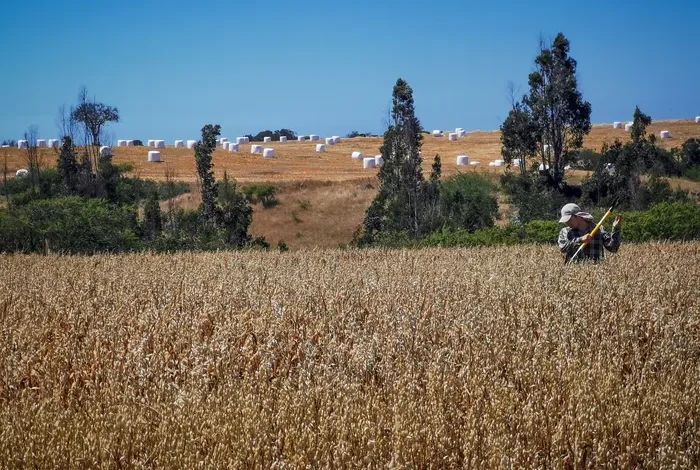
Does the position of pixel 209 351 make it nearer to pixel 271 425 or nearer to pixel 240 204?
pixel 271 425

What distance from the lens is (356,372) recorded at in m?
6.04

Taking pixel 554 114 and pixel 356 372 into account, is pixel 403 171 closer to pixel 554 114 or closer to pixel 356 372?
pixel 554 114

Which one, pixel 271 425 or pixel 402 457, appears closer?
pixel 402 457

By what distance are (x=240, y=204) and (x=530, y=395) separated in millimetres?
21246

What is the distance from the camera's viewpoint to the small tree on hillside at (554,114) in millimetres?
35594

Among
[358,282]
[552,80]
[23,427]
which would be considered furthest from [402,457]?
[552,80]

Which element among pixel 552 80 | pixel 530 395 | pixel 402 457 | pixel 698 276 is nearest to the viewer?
pixel 402 457

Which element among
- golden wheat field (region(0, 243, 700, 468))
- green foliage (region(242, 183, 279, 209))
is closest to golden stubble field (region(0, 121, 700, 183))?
green foliage (region(242, 183, 279, 209))

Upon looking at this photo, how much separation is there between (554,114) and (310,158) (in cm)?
3818

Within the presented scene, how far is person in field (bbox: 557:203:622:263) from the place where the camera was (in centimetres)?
Result: 1071

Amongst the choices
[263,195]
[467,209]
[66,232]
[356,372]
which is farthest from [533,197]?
[356,372]

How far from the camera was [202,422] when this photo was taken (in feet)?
16.0

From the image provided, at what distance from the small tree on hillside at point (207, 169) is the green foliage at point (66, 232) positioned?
11.5 ft

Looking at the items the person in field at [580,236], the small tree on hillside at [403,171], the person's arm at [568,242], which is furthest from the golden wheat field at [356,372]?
the small tree on hillside at [403,171]
